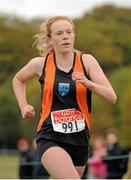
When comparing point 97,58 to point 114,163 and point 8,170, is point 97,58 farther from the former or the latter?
point 114,163

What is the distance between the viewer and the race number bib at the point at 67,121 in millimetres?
6387

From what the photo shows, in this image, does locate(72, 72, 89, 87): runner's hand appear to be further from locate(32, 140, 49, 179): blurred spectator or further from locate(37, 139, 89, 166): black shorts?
locate(32, 140, 49, 179): blurred spectator

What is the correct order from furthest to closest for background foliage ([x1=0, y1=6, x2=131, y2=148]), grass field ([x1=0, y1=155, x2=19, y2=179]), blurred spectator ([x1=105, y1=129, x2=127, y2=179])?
1. background foliage ([x1=0, y1=6, x2=131, y2=148])
2. grass field ([x1=0, y1=155, x2=19, y2=179])
3. blurred spectator ([x1=105, y1=129, x2=127, y2=179])

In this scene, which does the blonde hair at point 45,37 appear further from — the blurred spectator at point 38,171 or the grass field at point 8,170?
the grass field at point 8,170

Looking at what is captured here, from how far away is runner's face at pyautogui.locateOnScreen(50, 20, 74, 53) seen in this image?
652 cm

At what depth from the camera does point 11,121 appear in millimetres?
67125

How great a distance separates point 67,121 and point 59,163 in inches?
21.7

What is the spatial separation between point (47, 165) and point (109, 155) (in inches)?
341

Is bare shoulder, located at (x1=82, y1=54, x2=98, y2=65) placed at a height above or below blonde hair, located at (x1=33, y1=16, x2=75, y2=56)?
below

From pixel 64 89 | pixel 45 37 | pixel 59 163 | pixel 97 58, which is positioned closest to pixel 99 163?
pixel 45 37

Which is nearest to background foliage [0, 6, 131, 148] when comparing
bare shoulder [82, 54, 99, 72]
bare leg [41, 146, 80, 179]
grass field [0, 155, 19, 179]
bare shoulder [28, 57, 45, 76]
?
grass field [0, 155, 19, 179]

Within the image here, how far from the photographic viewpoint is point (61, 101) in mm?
6414

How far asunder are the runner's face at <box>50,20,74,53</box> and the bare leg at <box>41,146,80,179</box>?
0.97 meters

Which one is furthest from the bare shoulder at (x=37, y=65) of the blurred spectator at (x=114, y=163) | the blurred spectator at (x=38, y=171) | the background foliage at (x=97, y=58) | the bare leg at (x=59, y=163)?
the background foliage at (x=97, y=58)
